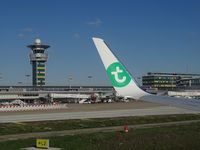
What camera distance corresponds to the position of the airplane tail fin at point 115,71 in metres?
15.9

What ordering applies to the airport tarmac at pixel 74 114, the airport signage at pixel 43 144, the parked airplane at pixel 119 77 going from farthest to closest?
the airport tarmac at pixel 74 114 < the airport signage at pixel 43 144 < the parked airplane at pixel 119 77

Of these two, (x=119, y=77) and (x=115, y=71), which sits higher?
(x=115, y=71)

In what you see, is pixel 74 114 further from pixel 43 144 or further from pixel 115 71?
pixel 115 71

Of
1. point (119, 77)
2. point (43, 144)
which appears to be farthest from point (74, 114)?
point (119, 77)

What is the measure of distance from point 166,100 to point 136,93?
1.37 meters

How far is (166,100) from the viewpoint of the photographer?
53.0 ft

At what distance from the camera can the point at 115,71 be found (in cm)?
1616

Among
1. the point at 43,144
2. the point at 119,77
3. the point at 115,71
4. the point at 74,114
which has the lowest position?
the point at 74,114

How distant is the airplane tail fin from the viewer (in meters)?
15.9

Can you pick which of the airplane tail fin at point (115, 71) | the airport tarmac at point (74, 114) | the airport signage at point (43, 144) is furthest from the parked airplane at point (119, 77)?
the airport tarmac at point (74, 114)

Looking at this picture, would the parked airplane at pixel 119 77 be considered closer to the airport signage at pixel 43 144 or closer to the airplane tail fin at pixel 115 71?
the airplane tail fin at pixel 115 71

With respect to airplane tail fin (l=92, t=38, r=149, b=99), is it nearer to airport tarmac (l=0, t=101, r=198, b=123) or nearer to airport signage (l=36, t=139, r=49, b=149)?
airport signage (l=36, t=139, r=49, b=149)

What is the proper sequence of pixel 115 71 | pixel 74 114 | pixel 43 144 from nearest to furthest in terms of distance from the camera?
1. pixel 115 71
2. pixel 43 144
3. pixel 74 114

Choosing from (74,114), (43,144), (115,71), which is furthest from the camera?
(74,114)
